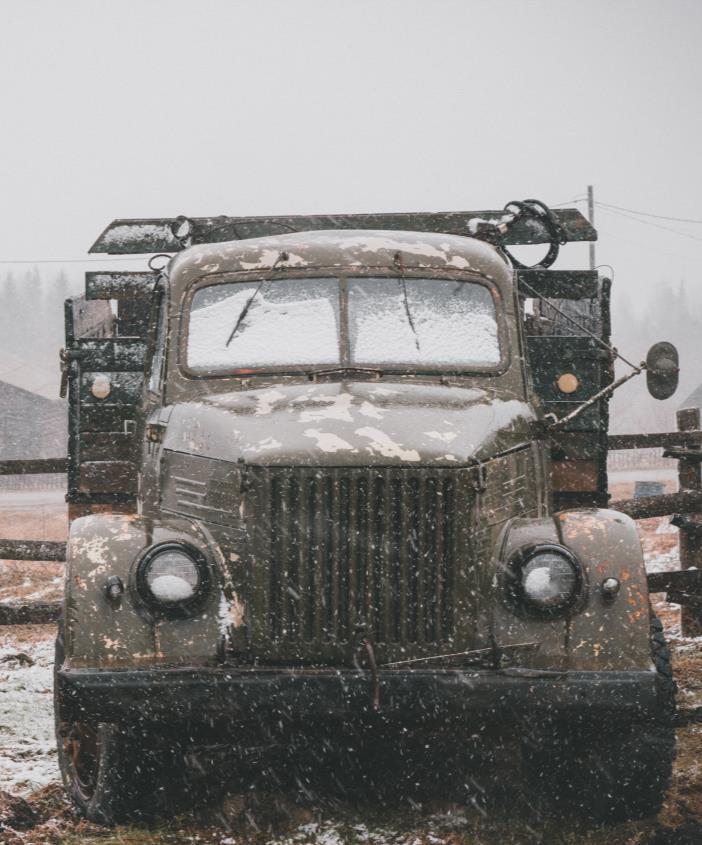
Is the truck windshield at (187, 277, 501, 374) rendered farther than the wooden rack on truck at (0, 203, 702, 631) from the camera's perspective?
No

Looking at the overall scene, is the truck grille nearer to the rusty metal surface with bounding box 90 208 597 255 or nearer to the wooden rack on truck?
the wooden rack on truck

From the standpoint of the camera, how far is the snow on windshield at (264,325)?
16.9 ft

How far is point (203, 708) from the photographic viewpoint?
401 centimetres

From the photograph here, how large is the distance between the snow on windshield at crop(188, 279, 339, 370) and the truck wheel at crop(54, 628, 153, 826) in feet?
5.01

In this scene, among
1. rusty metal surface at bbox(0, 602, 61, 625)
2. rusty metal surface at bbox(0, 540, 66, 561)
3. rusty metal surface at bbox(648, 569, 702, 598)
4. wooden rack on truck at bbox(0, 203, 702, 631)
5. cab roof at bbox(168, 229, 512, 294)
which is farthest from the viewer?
rusty metal surface at bbox(648, 569, 702, 598)

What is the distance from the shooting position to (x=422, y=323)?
5.29 metres

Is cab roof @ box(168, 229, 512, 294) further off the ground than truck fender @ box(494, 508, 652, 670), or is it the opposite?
cab roof @ box(168, 229, 512, 294)

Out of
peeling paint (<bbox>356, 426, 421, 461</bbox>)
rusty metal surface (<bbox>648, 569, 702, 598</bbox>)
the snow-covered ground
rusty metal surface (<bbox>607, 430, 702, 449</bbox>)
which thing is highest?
rusty metal surface (<bbox>607, 430, 702, 449</bbox>)

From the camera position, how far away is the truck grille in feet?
13.6

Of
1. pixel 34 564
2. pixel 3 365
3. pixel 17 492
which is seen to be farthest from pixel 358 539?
pixel 3 365

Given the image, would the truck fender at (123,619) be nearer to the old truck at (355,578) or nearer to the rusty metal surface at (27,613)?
the old truck at (355,578)

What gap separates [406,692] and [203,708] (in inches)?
28.7

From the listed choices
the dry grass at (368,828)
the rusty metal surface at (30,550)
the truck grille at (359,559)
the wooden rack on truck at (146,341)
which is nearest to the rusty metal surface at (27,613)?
the wooden rack on truck at (146,341)

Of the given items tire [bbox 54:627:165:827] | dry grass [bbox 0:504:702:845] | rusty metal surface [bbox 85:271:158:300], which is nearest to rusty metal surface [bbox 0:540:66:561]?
rusty metal surface [bbox 85:271:158:300]
